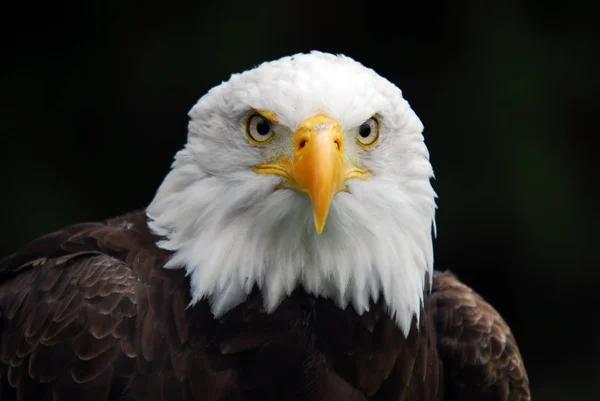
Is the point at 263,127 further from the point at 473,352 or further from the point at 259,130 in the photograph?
the point at 473,352

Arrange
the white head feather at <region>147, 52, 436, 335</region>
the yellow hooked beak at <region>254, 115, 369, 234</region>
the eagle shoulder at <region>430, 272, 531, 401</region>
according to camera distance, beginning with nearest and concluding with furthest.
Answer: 1. the yellow hooked beak at <region>254, 115, 369, 234</region>
2. the white head feather at <region>147, 52, 436, 335</region>
3. the eagle shoulder at <region>430, 272, 531, 401</region>

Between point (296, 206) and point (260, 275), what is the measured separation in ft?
0.83

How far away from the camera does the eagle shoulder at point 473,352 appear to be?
11.2ft

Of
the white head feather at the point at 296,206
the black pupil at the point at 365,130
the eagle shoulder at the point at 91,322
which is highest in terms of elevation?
the black pupil at the point at 365,130

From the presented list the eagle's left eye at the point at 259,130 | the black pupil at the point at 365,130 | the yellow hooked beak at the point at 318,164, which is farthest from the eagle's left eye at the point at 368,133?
the eagle's left eye at the point at 259,130

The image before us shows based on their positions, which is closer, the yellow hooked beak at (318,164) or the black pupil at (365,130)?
the yellow hooked beak at (318,164)

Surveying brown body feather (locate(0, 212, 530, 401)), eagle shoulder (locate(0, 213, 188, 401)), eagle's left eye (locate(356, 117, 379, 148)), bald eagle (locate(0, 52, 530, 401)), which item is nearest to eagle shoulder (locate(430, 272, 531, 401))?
brown body feather (locate(0, 212, 530, 401))

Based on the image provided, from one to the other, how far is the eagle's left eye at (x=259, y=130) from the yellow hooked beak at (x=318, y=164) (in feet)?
0.31

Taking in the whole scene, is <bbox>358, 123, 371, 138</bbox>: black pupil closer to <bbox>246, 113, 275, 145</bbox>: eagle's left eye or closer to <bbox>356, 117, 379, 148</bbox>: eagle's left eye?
<bbox>356, 117, 379, 148</bbox>: eagle's left eye

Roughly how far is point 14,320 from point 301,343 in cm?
92

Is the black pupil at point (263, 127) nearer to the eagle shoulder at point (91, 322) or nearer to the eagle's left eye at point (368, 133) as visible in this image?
the eagle's left eye at point (368, 133)

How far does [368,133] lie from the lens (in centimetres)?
288

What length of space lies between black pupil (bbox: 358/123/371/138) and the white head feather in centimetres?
4

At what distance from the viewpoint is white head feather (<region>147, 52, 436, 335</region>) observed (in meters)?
2.79
